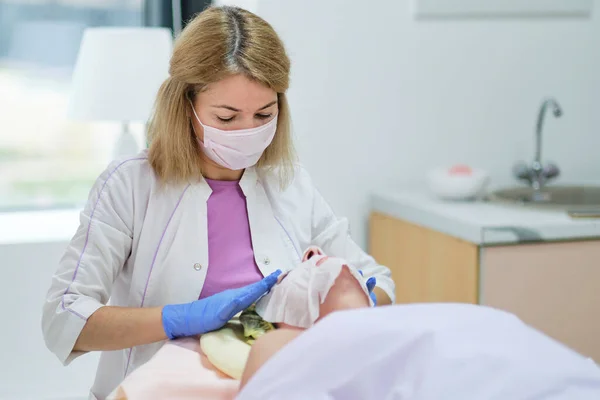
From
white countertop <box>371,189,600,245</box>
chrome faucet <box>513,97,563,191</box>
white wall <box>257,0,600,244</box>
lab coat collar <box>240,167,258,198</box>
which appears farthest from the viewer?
chrome faucet <box>513,97,563,191</box>

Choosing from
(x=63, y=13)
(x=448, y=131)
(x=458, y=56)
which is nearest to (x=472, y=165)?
(x=448, y=131)

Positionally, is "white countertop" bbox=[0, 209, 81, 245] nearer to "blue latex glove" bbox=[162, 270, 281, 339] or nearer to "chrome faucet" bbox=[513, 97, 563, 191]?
"blue latex glove" bbox=[162, 270, 281, 339]

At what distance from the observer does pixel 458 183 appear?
→ 275 centimetres

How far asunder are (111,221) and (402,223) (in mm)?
1261

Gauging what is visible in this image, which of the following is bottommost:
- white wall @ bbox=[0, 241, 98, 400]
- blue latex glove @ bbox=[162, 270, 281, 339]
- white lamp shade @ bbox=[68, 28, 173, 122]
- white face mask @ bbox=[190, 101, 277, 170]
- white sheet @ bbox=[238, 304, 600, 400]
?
white wall @ bbox=[0, 241, 98, 400]

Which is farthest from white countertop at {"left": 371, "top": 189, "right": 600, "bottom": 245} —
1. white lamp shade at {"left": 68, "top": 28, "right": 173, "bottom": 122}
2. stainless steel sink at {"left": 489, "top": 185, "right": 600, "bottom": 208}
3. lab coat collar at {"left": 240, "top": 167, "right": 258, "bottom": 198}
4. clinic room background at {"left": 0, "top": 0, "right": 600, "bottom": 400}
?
white lamp shade at {"left": 68, "top": 28, "right": 173, "bottom": 122}

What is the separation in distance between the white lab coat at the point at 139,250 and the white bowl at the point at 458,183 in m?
0.89

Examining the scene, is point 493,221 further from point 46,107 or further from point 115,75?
point 46,107

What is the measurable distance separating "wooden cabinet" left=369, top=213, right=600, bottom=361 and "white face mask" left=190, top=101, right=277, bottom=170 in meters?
0.84

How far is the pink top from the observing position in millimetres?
1786

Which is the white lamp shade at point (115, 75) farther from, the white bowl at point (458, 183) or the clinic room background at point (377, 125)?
the white bowl at point (458, 183)

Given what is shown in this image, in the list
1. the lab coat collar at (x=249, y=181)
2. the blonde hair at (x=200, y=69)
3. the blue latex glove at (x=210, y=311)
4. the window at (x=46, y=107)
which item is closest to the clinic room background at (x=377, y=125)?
the window at (x=46, y=107)

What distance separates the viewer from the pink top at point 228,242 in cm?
179

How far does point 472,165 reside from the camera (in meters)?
3.09
